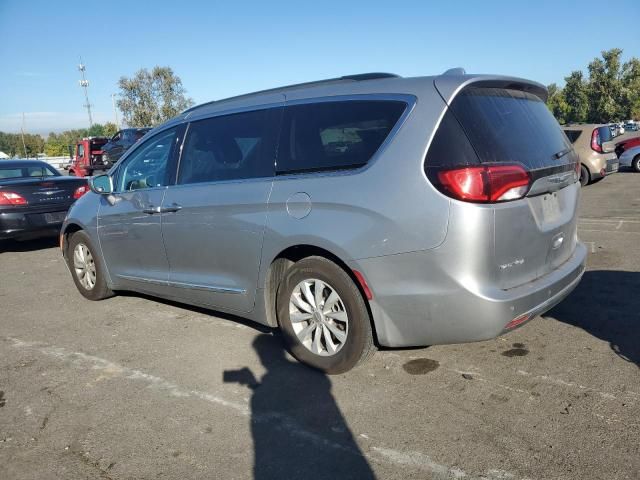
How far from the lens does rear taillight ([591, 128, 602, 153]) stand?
1364cm

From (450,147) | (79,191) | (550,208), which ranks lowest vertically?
(550,208)

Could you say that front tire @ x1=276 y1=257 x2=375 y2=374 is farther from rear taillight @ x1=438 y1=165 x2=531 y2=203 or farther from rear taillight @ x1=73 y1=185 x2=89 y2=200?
rear taillight @ x1=73 y1=185 x2=89 y2=200

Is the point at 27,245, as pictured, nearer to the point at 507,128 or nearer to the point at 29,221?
the point at 29,221

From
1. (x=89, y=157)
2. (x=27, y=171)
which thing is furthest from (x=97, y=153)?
(x=27, y=171)

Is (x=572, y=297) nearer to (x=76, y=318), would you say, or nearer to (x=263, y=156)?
(x=263, y=156)

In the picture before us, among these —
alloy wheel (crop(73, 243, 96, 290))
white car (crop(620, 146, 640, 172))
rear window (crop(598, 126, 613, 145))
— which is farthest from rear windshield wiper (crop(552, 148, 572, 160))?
white car (crop(620, 146, 640, 172))

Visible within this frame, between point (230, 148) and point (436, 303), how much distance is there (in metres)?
2.08

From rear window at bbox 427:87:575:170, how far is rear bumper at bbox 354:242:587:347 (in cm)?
66

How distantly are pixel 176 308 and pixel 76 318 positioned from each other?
0.94 m

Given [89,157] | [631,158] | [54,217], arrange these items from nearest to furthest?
1. [54,217]
2. [631,158]
3. [89,157]

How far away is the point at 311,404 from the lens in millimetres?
3289

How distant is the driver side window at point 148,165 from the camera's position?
4.78m

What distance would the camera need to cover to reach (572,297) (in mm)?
4902

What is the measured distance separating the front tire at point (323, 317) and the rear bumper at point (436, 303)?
145 millimetres
